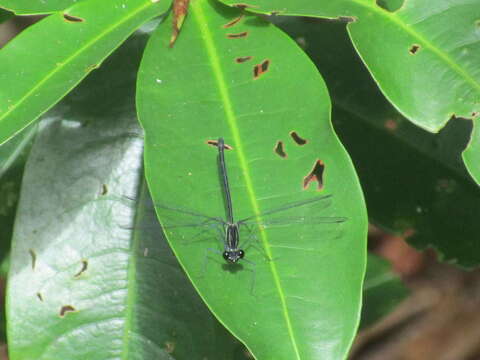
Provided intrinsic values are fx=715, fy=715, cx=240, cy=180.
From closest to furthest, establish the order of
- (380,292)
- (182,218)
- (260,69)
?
(182,218)
(260,69)
(380,292)

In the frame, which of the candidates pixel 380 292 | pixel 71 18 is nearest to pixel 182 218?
pixel 71 18

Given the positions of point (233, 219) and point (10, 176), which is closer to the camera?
point (233, 219)

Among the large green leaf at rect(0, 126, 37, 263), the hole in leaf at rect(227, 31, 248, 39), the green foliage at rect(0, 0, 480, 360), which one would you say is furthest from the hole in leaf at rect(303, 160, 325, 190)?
the large green leaf at rect(0, 126, 37, 263)

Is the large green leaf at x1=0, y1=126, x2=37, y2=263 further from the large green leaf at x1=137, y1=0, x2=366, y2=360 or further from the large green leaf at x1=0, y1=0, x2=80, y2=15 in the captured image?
the large green leaf at x1=137, y1=0, x2=366, y2=360

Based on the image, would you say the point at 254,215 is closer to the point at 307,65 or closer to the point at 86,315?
the point at 307,65

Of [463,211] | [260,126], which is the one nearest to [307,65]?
[260,126]

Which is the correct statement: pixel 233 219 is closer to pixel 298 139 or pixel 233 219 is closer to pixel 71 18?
pixel 298 139

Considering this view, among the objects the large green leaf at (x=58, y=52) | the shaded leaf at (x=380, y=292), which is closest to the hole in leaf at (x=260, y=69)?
the large green leaf at (x=58, y=52)
